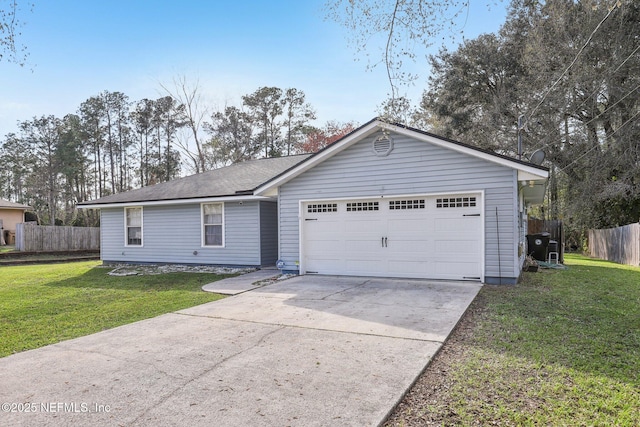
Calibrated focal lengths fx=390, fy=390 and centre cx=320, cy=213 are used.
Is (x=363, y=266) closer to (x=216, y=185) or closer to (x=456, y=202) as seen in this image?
(x=456, y=202)

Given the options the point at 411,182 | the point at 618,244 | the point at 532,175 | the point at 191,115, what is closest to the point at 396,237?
the point at 411,182

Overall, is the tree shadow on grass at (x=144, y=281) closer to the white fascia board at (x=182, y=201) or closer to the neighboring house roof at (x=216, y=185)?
the white fascia board at (x=182, y=201)

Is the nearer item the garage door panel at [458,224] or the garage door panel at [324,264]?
the garage door panel at [458,224]

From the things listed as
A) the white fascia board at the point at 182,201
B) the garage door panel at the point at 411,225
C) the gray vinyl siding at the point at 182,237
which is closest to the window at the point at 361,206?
the garage door panel at the point at 411,225

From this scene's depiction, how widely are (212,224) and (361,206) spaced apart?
561 cm

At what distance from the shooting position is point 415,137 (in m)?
9.30

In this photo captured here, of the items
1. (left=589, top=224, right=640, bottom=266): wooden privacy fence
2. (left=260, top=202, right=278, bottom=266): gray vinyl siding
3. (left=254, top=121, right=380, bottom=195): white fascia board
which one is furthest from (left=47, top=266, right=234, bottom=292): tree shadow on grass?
Answer: (left=589, top=224, right=640, bottom=266): wooden privacy fence

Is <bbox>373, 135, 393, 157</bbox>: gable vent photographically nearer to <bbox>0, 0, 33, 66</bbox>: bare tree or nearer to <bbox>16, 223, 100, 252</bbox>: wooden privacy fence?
<bbox>0, 0, 33, 66</bbox>: bare tree

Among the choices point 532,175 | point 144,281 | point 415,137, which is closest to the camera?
point 532,175

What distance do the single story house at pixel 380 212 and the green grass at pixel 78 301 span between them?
2249 mm

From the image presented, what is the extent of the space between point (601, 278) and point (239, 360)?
33.2ft

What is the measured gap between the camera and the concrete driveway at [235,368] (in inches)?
120

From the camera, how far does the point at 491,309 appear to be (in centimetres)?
638

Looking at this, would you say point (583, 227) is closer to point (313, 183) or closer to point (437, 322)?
point (313, 183)
